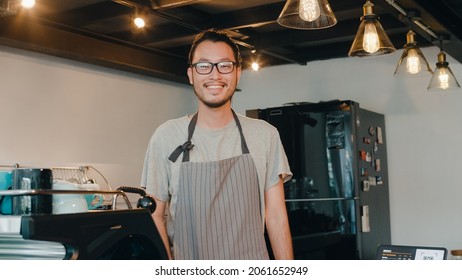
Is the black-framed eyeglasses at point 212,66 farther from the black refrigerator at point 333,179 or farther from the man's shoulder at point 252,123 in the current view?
the black refrigerator at point 333,179

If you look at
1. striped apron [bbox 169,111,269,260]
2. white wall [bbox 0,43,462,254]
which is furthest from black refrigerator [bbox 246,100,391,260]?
striped apron [bbox 169,111,269,260]

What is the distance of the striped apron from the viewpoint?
1811mm

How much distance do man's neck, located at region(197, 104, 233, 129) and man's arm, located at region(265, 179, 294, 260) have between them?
0.26 m

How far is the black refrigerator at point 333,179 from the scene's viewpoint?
4.94 metres

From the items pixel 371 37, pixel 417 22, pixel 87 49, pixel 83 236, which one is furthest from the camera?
pixel 87 49

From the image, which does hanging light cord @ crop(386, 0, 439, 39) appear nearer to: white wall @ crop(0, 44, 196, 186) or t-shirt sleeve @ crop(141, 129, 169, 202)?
t-shirt sleeve @ crop(141, 129, 169, 202)

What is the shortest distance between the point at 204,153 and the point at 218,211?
19 cm

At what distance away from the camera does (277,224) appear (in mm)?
1905

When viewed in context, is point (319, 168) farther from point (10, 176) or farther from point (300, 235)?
point (10, 176)

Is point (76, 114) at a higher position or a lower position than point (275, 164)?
higher

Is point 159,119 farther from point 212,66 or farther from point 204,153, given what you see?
point 212,66

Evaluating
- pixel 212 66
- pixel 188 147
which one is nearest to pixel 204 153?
pixel 188 147

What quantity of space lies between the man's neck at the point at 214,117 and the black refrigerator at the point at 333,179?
3.18 m
